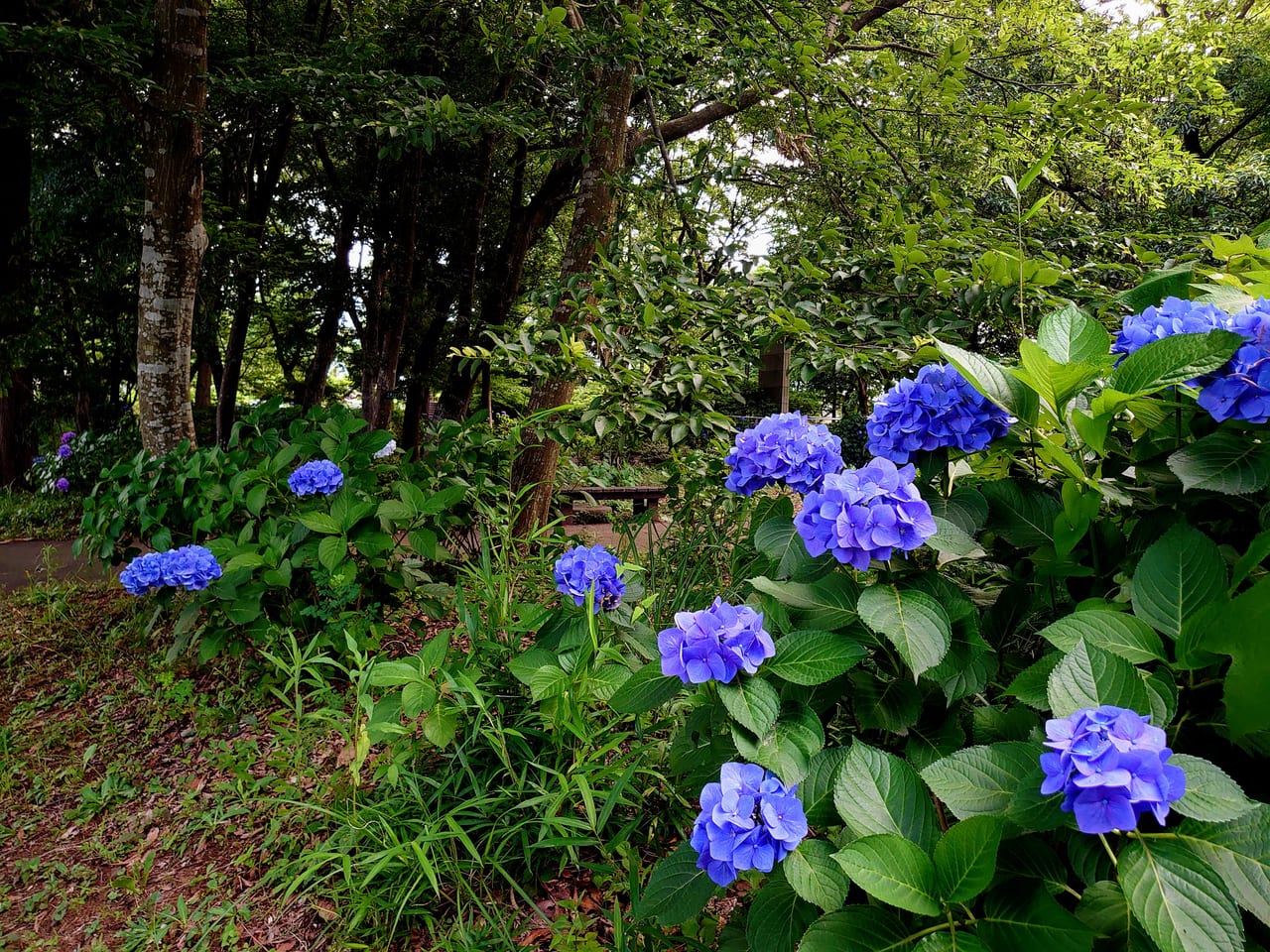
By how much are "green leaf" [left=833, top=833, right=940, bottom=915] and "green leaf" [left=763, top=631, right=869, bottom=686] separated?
0.20 metres

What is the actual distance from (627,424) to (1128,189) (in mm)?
5382

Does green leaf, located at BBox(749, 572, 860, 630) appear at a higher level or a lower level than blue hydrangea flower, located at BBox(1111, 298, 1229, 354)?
lower

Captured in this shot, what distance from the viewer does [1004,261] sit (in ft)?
4.93

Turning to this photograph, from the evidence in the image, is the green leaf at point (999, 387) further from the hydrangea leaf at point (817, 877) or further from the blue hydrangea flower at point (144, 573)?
the blue hydrangea flower at point (144, 573)

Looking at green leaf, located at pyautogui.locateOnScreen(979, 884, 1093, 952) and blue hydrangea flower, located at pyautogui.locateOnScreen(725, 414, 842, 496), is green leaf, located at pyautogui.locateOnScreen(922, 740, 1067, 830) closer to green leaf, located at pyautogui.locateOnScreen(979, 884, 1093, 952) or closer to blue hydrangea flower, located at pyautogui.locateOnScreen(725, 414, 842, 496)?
green leaf, located at pyautogui.locateOnScreen(979, 884, 1093, 952)

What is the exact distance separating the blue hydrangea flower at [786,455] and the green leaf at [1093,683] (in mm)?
452

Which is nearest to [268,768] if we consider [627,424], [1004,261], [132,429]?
[627,424]

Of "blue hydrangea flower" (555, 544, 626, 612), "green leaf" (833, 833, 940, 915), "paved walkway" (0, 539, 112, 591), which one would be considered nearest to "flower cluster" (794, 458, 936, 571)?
"green leaf" (833, 833, 940, 915)

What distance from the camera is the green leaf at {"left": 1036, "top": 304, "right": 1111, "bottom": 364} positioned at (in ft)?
3.19

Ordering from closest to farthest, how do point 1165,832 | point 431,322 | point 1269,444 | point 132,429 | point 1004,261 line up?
point 1165,832 → point 1269,444 → point 1004,261 → point 132,429 → point 431,322

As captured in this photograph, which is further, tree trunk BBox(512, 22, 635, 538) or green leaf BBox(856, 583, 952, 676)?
tree trunk BBox(512, 22, 635, 538)

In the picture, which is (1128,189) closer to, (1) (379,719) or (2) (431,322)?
(1) (379,719)

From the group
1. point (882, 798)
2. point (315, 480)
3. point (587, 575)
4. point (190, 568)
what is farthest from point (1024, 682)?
point (190, 568)

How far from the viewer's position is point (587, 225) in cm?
369
